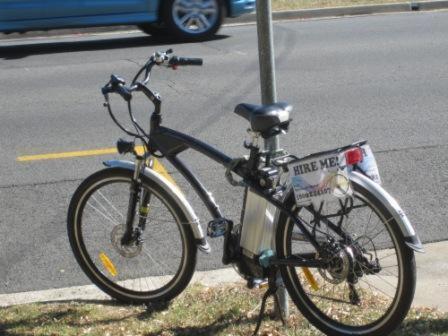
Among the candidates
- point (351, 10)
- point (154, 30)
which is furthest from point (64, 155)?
point (351, 10)

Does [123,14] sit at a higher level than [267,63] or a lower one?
lower

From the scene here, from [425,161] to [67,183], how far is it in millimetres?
2869

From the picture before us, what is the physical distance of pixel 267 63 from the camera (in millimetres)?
3848

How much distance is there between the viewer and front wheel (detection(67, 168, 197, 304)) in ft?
13.6

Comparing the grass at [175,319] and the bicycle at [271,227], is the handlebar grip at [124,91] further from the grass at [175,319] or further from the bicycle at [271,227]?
the grass at [175,319]

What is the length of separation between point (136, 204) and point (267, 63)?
0.95m

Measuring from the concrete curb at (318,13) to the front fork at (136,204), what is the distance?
1161 centimetres

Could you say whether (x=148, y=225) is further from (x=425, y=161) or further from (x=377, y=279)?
(x=425, y=161)

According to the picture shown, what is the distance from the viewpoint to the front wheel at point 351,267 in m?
3.45

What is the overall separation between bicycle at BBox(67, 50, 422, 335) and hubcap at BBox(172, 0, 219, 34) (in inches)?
353

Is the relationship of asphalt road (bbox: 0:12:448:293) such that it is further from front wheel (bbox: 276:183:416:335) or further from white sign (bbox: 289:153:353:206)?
white sign (bbox: 289:153:353:206)

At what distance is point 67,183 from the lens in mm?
6699

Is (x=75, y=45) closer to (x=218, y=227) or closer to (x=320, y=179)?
(x=218, y=227)

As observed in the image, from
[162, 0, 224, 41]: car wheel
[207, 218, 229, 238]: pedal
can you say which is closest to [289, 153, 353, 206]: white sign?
[207, 218, 229, 238]: pedal
